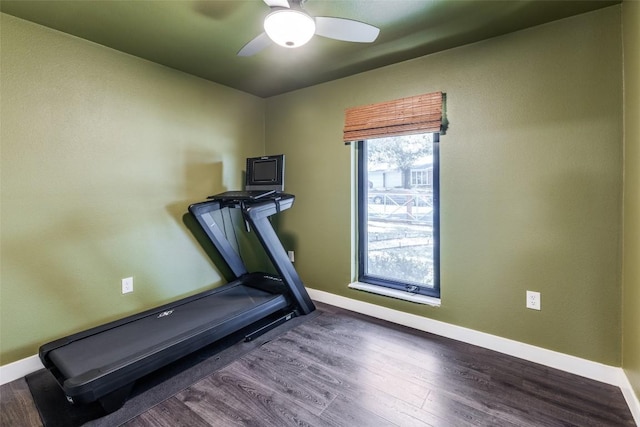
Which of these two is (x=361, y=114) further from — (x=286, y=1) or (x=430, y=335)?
(x=430, y=335)

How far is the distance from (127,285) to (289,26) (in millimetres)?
2235

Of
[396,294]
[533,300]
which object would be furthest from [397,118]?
[533,300]

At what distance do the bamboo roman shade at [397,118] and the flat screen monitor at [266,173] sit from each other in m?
0.71

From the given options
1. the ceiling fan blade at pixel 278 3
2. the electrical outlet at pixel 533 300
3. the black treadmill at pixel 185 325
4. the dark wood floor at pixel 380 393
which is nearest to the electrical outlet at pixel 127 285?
the black treadmill at pixel 185 325

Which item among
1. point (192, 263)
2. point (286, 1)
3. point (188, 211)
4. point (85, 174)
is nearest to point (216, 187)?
point (188, 211)

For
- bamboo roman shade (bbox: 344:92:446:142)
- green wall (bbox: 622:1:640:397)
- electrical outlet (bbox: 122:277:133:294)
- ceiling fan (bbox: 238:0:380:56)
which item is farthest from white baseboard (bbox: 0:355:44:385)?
green wall (bbox: 622:1:640:397)

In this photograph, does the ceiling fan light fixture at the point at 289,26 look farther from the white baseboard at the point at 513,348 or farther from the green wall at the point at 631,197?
the white baseboard at the point at 513,348

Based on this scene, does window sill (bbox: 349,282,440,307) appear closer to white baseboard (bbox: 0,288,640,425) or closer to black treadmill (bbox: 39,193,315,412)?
white baseboard (bbox: 0,288,640,425)

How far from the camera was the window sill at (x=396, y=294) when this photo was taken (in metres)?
2.48

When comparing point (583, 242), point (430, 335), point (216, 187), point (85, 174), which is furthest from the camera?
point (216, 187)

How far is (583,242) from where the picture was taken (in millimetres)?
1870

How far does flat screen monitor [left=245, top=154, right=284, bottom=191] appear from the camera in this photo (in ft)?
8.86

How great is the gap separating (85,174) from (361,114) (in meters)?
2.26

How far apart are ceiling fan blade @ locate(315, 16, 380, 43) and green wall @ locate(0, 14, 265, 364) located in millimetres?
1704
